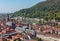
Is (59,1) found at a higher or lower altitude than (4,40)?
higher

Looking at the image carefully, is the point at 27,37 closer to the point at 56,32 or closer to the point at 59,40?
the point at 59,40

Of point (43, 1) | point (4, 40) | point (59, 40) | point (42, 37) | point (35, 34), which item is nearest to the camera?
point (4, 40)

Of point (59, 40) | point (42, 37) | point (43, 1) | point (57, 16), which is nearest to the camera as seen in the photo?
point (59, 40)

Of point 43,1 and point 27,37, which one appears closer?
point 27,37

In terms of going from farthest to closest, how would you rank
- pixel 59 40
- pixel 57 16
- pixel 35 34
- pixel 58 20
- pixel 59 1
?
pixel 59 1
pixel 57 16
pixel 58 20
pixel 35 34
pixel 59 40

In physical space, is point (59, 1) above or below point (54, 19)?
above

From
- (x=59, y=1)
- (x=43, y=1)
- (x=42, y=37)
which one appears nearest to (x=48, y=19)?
(x=42, y=37)

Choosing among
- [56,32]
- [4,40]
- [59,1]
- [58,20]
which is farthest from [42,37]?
[59,1]

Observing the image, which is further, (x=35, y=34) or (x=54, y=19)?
(x=54, y=19)

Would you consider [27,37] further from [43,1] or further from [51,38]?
[43,1]
